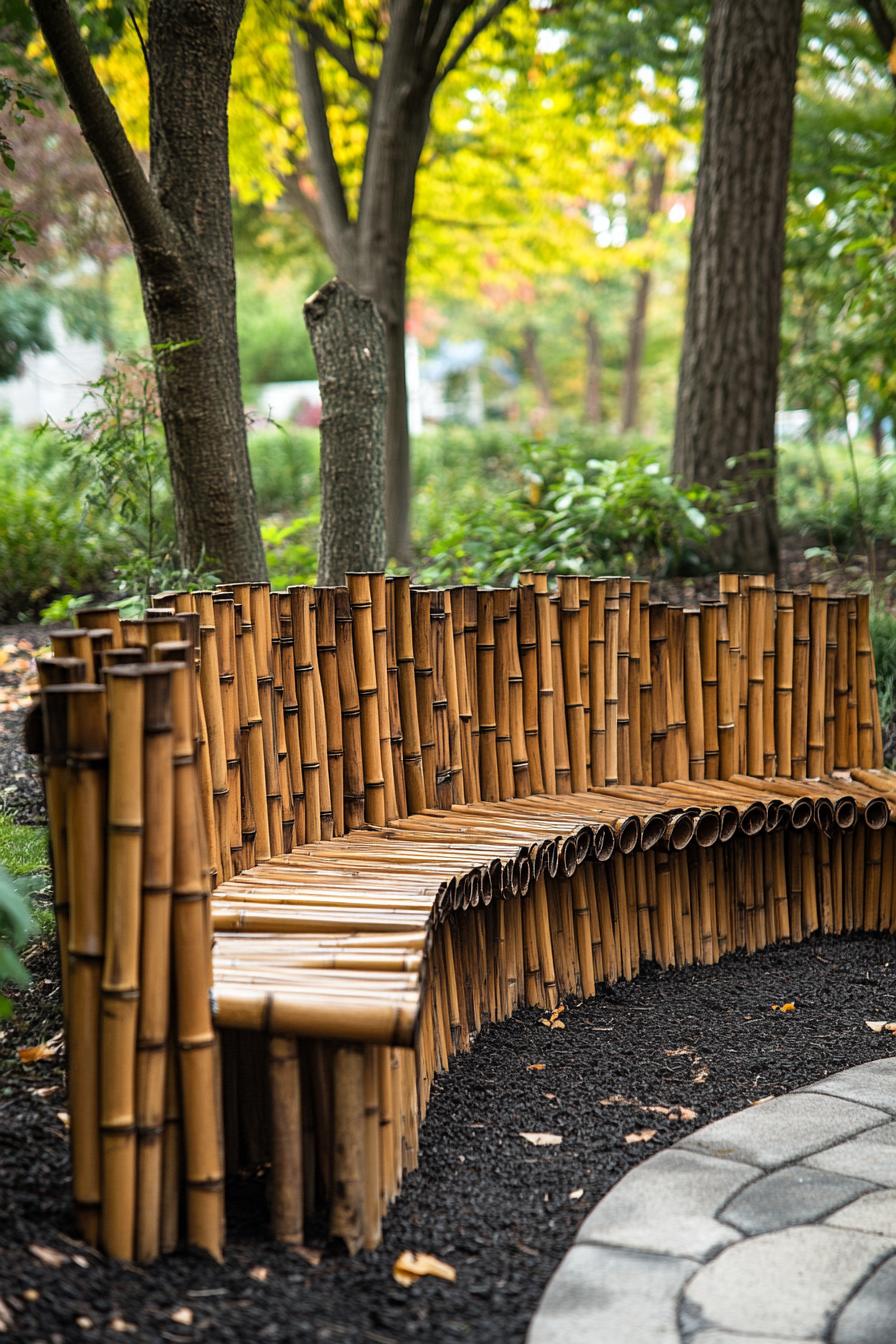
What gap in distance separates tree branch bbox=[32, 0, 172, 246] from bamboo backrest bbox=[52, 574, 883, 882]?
5.56 ft

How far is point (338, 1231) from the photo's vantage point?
2324mm

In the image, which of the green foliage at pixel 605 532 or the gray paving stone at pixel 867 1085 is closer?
the gray paving stone at pixel 867 1085

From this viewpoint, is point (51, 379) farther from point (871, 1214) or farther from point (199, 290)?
point (871, 1214)

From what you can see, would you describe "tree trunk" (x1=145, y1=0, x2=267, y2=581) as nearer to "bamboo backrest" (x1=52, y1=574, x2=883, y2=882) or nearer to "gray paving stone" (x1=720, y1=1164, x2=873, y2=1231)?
"bamboo backrest" (x1=52, y1=574, x2=883, y2=882)

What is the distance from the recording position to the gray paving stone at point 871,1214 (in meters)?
2.34

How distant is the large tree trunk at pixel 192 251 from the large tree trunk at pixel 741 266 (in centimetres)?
308

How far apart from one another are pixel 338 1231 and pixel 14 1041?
1101 mm

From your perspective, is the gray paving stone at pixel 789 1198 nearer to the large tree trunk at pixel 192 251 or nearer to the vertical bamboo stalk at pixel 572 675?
the vertical bamboo stalk at pixel 572 675

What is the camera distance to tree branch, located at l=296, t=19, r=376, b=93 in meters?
8.87

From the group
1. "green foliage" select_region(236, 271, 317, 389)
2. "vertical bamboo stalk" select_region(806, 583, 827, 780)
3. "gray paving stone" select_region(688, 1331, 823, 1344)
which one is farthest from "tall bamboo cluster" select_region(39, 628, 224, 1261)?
"green foliage" select_region(236, 271, 317, 389)

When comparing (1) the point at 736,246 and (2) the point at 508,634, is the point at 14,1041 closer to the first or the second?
(2) the point at 508,634

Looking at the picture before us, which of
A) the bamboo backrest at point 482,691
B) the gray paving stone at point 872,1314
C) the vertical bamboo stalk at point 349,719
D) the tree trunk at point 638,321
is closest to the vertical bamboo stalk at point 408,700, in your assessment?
the bamboo backrest at point 482,691

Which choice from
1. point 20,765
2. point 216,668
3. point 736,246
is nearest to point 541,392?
point 736,246

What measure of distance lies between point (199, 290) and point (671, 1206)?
3.35 meters
